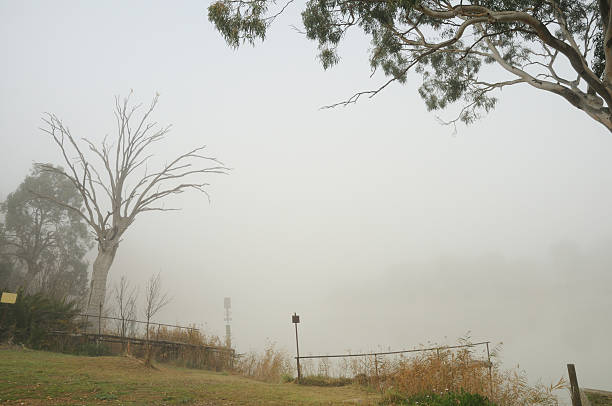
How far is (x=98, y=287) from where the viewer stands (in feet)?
57.9

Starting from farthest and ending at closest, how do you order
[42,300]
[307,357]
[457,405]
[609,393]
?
1. [42,300]
2. [307,357]
3. [609,393]
4. [457,405]

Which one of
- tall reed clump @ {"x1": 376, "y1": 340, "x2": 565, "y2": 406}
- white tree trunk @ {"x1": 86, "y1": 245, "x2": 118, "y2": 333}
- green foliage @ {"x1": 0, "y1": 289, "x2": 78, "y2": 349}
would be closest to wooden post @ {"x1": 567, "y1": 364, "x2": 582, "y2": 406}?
tall reed clump @ {"x1": 376, "y1": 340, "x2": 565, "y2": 406}

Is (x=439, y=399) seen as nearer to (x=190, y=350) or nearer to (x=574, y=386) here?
(x=574, y=386)

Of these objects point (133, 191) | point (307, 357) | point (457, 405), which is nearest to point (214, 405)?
point (457, 405)

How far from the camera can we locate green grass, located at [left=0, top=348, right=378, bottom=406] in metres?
7.11

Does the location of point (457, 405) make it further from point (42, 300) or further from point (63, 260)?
point (63, 260)

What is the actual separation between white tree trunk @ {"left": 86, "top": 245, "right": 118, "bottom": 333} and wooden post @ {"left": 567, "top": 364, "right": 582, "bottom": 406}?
15893 millimetres

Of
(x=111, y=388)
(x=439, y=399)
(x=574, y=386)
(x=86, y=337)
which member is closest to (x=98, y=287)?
(x=86, y=337)

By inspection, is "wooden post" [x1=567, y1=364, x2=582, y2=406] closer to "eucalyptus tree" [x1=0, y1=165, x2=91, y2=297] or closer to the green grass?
the green grass

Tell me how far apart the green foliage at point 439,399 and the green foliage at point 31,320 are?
37.5 feet

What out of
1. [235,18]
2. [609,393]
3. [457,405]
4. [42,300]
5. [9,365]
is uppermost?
[235,18]

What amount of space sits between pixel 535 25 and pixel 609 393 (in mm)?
9051

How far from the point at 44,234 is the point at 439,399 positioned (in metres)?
31.5

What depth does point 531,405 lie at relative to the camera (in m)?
8.45
